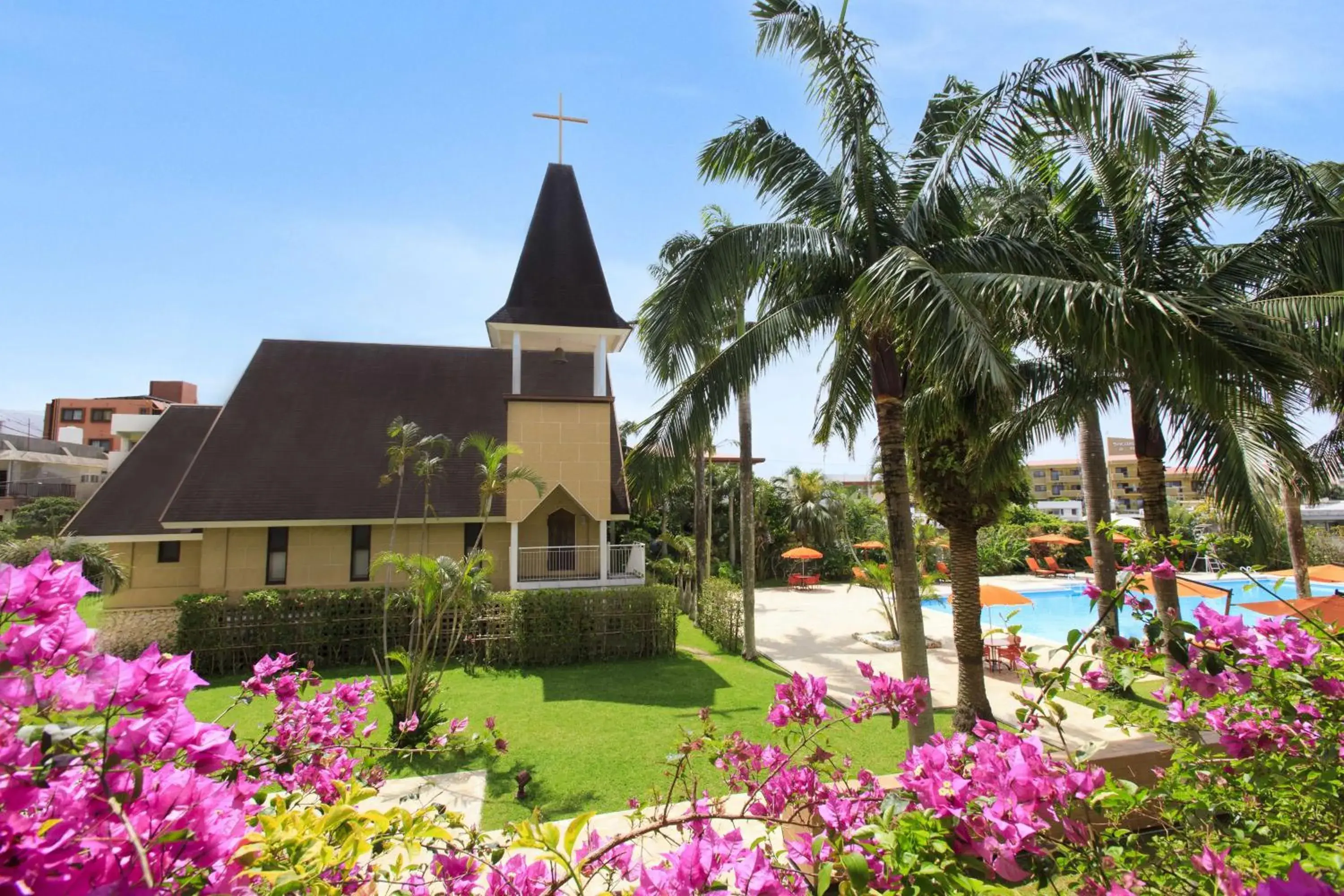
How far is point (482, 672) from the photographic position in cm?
→ 1341

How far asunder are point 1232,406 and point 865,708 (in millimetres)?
5673

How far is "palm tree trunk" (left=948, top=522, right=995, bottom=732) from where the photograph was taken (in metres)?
8.62

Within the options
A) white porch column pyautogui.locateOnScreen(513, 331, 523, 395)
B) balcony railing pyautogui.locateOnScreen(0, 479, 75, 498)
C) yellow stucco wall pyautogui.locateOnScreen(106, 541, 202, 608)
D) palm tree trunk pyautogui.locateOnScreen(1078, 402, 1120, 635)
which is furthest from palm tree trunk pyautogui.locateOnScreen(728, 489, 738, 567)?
balcony railing pyautogui.locateOnScreen(0, 479, 75, 498)

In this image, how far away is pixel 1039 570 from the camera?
3247 cm

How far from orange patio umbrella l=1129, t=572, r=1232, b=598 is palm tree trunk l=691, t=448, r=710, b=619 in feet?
39.9

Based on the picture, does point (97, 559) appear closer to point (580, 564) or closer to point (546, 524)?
point (546, 524)

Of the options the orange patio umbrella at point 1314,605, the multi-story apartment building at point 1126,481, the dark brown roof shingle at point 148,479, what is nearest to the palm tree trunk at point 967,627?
the orange patio umbrella at point 1314,605

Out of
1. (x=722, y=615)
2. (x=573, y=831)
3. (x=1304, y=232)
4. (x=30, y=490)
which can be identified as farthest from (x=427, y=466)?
(x=30, y=490)

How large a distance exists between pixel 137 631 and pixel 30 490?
→ 165 ft

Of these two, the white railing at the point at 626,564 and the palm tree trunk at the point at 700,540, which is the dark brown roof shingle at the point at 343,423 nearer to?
the white railing at the point at 626,564

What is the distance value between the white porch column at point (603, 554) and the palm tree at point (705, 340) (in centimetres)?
363

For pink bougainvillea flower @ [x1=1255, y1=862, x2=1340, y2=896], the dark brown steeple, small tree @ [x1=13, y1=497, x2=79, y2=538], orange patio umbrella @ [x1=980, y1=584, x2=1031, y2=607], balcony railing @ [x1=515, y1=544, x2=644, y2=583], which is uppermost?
the dark brown steeple

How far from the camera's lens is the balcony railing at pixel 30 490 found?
1832 inches

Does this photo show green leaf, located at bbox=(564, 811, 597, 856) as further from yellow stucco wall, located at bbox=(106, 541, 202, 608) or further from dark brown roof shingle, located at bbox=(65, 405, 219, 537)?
yellow stucco wall, located at bbox=(106, 541, 202, 608)
